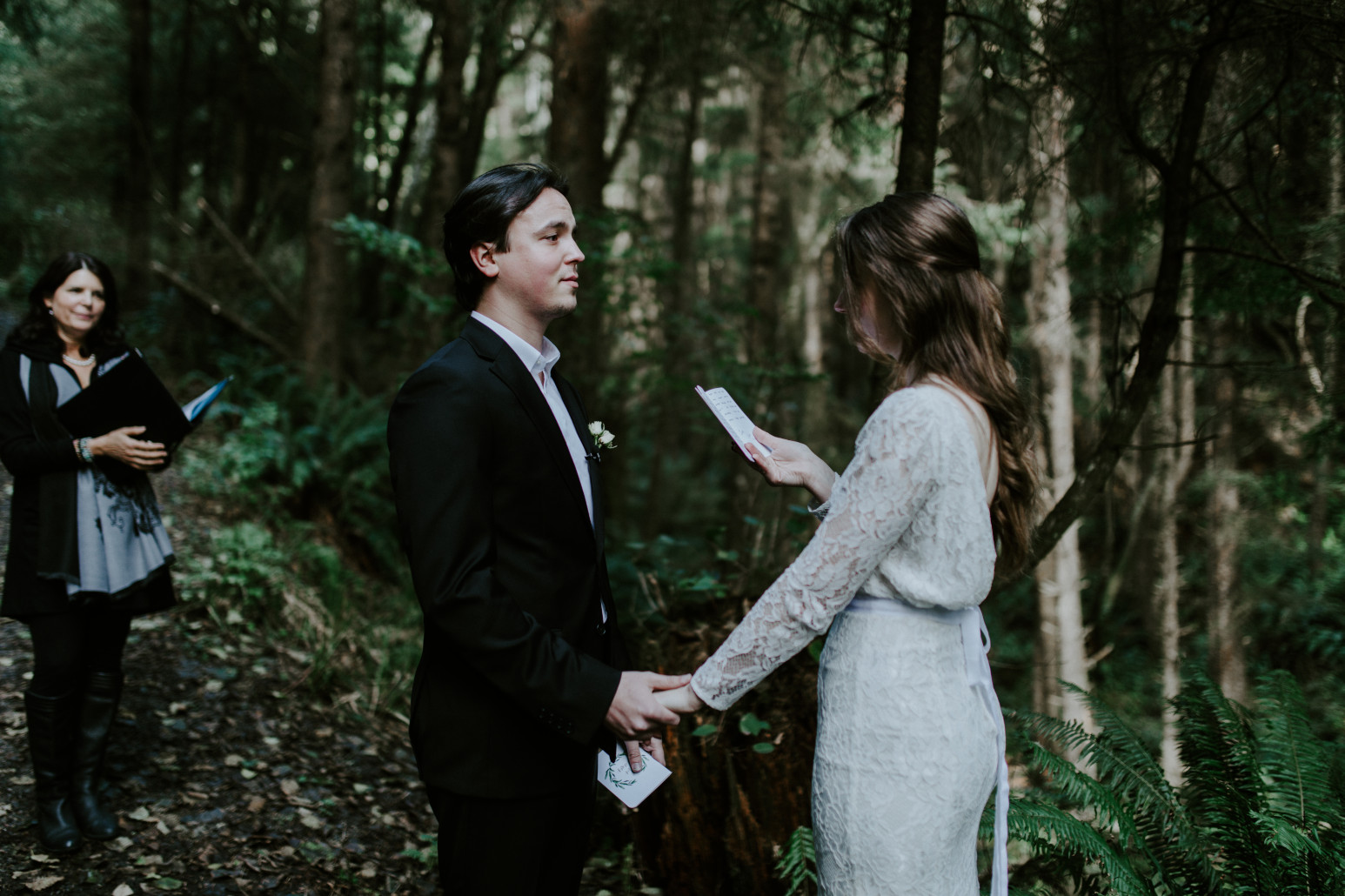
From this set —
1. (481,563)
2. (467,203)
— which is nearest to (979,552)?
(481,563)

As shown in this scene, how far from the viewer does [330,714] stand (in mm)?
4965

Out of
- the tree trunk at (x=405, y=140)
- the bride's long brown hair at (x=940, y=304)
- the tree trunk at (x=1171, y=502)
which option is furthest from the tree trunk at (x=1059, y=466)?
the tree trunk at (x=405, y=140)

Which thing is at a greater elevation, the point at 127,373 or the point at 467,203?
the point at 467,203

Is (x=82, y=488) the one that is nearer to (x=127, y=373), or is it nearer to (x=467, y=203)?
(x=127, y=373)

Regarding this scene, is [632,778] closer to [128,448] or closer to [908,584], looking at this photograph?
[908,584]

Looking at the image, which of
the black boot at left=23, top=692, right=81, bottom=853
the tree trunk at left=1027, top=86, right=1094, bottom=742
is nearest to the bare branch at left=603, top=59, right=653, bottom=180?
the tree trunk at left=1027, top=86, right=1094, bottom=742

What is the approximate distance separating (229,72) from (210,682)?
53.0 ft

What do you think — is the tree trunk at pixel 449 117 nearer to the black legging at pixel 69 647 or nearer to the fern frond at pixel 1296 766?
the black legging at pixel 69 647

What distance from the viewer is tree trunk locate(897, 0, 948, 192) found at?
11.5 ft

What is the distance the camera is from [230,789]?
13.4ft

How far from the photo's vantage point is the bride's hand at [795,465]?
2.38 m

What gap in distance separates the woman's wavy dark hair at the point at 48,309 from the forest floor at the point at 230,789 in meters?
2.00

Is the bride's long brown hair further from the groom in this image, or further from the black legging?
the black legging

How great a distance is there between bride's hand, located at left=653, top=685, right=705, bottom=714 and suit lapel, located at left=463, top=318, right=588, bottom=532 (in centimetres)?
49
